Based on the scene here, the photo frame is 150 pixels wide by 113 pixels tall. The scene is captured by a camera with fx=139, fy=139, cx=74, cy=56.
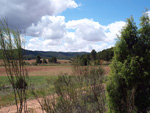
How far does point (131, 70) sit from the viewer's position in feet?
13.5

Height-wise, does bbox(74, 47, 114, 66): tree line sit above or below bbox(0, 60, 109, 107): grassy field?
above

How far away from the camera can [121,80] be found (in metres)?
4.27

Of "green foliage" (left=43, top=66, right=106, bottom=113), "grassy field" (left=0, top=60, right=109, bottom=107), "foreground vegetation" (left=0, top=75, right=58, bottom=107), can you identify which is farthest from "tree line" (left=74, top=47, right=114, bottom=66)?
"foreground vegetation" (left=0, top=75, right=58, bottom=107)

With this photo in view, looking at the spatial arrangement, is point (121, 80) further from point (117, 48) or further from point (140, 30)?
point (140, 30)

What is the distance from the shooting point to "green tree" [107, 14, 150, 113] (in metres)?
4.11

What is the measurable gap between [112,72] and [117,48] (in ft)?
2.64

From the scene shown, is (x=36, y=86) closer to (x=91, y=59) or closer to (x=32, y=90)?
(x=91, y=59)

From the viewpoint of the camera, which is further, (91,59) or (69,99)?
(91,59)

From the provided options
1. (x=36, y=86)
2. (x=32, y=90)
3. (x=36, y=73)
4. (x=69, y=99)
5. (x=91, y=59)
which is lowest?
(x=36, y=73)

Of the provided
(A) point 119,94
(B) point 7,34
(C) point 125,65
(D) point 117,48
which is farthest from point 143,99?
(B) point 7,34

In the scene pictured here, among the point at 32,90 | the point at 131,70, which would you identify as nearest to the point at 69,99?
the point at 32,90

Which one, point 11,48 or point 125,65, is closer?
point 11,48

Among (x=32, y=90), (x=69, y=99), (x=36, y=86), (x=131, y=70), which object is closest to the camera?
(x=32, y=90)

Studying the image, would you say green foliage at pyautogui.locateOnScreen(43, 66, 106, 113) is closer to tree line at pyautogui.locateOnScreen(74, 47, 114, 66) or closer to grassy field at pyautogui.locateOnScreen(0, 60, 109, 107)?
grassy field at pyautogui.locateOnScreen(0, 60, 109, 107)
